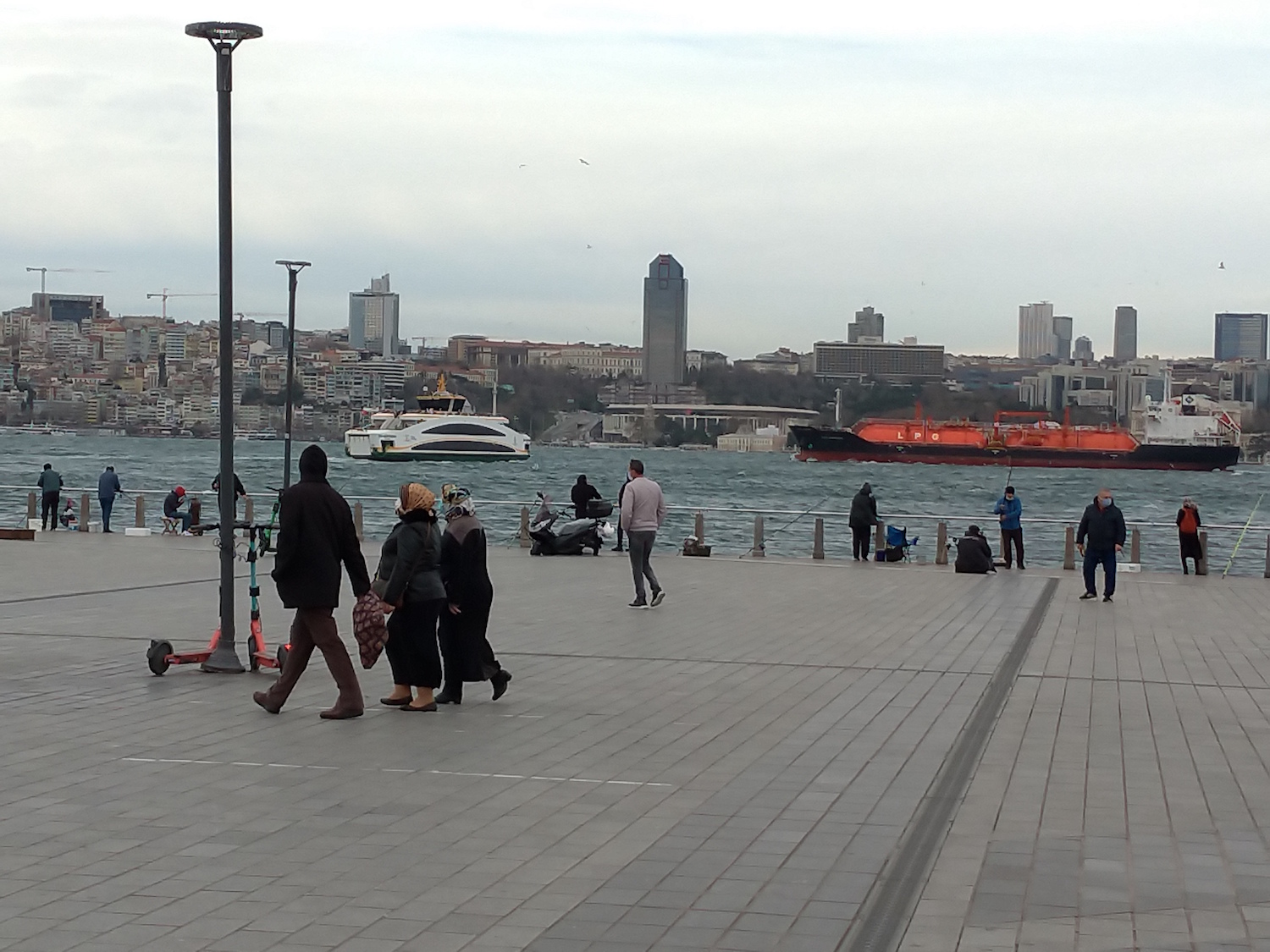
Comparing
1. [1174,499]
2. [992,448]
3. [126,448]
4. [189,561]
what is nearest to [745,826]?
[189,561]

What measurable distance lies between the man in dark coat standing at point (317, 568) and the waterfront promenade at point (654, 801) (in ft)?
0.91

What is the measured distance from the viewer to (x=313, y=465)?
9734mm

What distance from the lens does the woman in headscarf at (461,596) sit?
401 inches

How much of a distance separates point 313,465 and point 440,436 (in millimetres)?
97675

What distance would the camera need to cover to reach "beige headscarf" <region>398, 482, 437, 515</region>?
10.0 metres

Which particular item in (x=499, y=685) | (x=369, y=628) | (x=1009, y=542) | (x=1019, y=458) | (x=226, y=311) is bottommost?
(x=1019, y=458)

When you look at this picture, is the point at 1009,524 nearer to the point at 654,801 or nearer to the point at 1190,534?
the point at 1190,534

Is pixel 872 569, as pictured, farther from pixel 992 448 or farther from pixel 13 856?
pixel 992 448

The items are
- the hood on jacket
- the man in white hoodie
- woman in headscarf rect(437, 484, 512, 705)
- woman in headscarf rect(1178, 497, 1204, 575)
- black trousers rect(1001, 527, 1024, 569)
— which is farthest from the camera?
black trousers rect(1001, 527, 1024, 569)

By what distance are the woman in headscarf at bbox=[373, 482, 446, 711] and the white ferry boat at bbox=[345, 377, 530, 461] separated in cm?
9594

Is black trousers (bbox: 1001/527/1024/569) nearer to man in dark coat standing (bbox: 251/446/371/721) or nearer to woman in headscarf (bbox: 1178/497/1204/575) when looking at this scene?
woman in headscarf (bbox: 1178/497/1204/575)

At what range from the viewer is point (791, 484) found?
89.4 metres

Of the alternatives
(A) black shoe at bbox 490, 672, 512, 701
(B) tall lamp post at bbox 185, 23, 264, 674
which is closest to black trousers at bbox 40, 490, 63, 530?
(B) tall lamp post at bbox 185, 23, 264, 674

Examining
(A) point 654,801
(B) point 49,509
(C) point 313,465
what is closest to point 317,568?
(C) point 313,465
